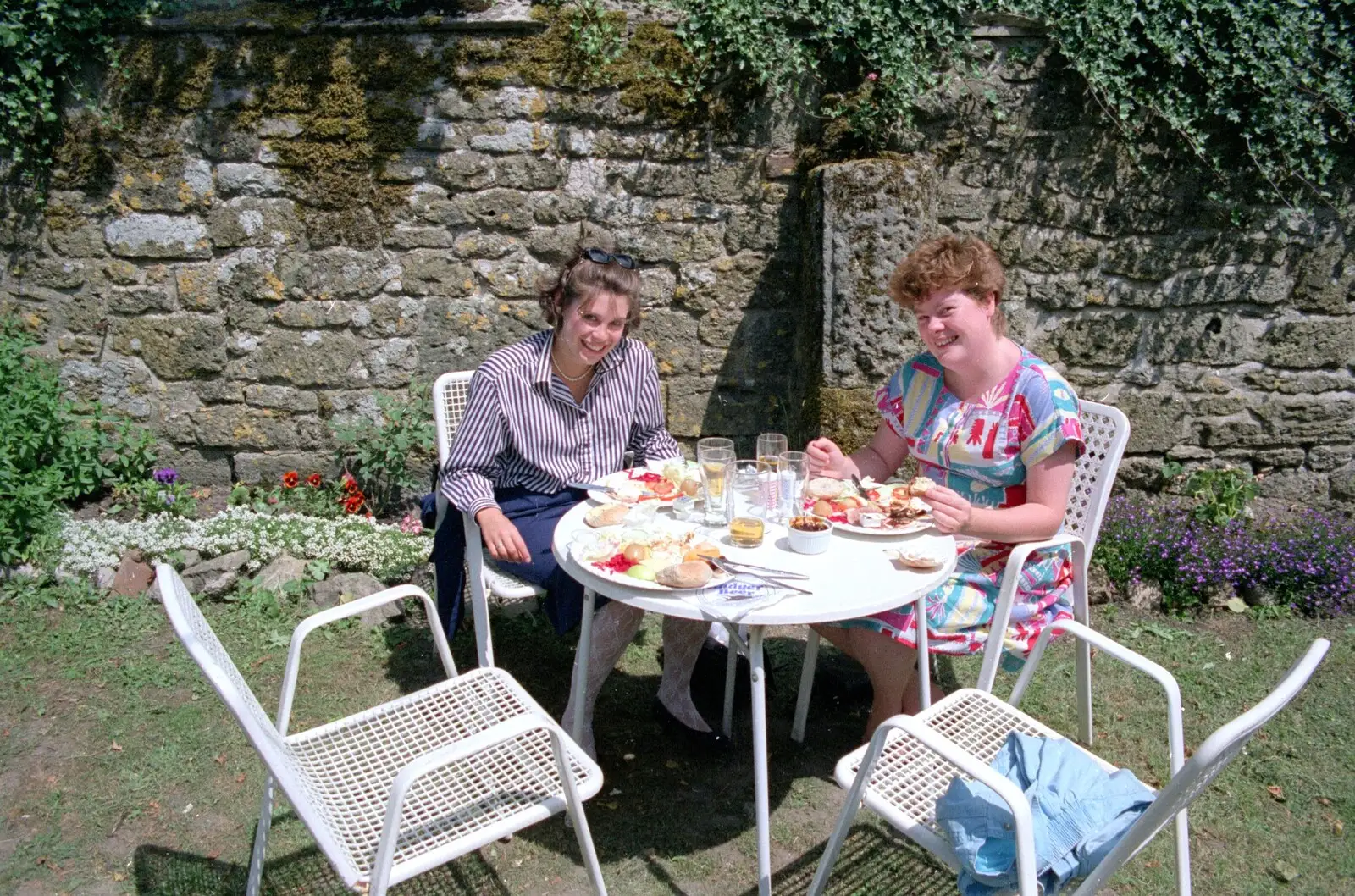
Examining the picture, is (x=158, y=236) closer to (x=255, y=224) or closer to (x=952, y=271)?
(x=255, y=224)

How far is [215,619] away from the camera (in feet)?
12.3

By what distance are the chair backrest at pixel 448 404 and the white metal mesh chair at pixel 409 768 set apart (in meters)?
0.93

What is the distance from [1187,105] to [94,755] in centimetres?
485

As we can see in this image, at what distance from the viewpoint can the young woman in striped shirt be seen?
9.32 feet

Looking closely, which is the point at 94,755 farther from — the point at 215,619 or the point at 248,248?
the point at 248,248

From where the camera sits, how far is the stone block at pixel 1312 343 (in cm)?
443

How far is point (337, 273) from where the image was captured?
438cm

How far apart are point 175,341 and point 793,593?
3583 millimetres

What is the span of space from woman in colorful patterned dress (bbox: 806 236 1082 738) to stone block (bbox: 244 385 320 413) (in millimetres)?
2886

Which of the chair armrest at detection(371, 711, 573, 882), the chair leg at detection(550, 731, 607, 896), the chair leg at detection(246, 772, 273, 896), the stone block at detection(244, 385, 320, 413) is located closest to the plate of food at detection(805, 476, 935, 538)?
the chair leg at detection(550, 731, 607, 896)

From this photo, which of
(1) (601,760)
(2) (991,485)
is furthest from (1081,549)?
(1) (601,760)

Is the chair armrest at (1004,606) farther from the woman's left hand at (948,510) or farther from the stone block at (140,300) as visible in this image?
the stone block at (140,300)

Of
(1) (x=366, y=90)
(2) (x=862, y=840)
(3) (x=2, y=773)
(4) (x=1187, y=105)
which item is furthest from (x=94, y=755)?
(4) (x=1187, y=105)

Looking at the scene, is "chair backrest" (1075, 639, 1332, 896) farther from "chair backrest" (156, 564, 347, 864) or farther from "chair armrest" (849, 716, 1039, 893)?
"chair backrest" (156, 564, 347, 864)
